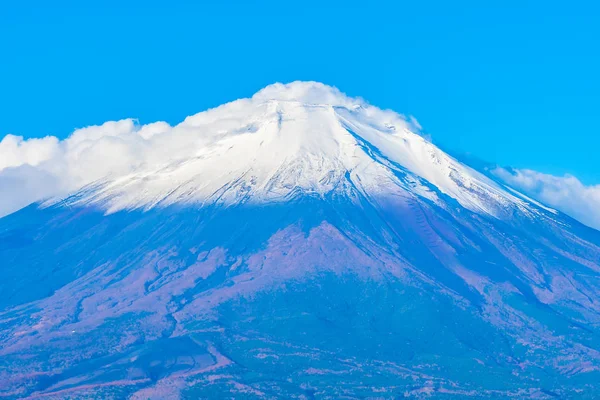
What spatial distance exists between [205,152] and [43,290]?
105 feet

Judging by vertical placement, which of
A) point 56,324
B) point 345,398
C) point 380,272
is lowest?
point 345,398

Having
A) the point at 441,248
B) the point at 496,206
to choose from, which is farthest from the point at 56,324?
the point at 496,206

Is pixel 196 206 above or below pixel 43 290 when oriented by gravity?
above

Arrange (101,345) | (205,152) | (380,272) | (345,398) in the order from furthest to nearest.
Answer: (205,152) → (380,272) → (101,345) → (345,398)

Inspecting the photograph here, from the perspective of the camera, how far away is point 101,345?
107 meters

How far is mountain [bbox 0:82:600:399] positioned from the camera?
103 meters

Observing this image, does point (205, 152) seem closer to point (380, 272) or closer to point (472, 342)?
point (380, 272)

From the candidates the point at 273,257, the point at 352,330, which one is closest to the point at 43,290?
the point at 273,257

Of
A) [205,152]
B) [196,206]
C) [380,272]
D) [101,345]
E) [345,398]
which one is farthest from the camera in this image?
[205,152]

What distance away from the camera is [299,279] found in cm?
11750

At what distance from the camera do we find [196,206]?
136 meters

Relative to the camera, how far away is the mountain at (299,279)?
103 metres

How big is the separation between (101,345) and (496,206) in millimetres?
50141

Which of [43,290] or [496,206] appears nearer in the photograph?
[43,290]
